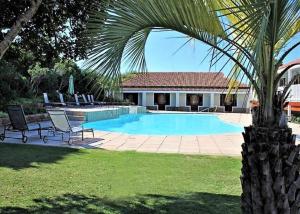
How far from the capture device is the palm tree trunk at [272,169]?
342cm

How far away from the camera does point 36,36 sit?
6.89m

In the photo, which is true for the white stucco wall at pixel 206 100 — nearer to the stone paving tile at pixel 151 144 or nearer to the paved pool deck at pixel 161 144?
the paved pool deck at pixel 161 144

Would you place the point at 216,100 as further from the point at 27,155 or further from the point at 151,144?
the point at 27,155

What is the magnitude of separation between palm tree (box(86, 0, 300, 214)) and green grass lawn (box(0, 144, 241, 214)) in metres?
2.26

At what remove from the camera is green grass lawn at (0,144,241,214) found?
5.72 metres

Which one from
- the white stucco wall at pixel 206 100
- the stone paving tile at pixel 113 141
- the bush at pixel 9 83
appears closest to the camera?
the stone paving tile at pixel 113 141

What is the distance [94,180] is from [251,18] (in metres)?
5.57

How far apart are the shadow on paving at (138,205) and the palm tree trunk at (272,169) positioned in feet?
7.01

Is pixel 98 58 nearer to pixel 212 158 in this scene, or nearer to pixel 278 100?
pixel 278 100

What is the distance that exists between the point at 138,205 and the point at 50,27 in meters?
3.63

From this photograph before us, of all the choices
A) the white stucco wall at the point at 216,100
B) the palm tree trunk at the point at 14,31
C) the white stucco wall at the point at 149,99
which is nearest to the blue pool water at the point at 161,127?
the palm tree trunk at the point at 14,31

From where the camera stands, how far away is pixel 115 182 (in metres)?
7.23

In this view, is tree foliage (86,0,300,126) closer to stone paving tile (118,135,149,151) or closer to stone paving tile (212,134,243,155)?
stone paving tile (212,134,243,155)

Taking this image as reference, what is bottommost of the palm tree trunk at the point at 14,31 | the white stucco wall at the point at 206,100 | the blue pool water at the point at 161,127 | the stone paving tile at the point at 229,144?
the blue pool water at the point at 161,127
